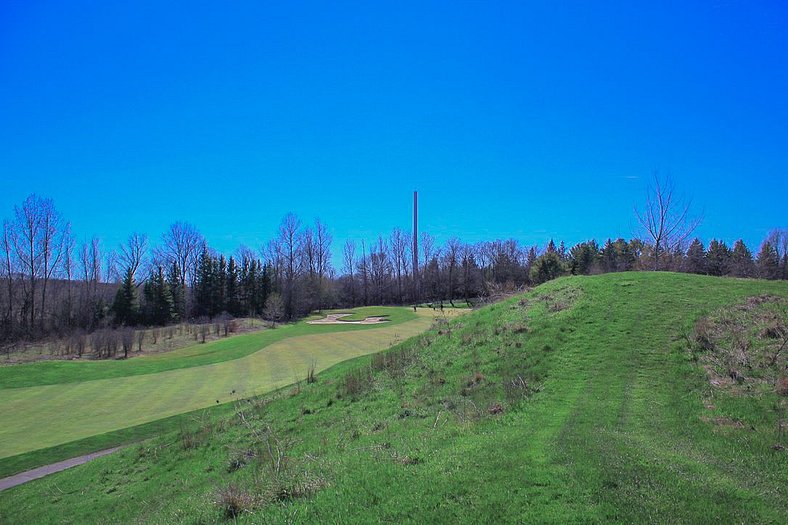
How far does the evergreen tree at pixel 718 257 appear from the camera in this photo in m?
62.5

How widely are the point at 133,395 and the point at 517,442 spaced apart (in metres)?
22.1

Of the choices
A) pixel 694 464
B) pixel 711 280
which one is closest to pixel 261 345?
pixel 711 280

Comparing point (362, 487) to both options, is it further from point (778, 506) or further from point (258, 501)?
point (778, 506)

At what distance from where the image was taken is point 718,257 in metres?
72.9

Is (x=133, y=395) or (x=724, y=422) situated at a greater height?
(x=724, y=422)

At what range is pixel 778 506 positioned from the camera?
181 inches

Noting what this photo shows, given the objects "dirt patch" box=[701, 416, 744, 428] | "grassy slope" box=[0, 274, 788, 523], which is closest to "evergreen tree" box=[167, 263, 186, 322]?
"grassy slope" box=[0, 274, 788, 523]

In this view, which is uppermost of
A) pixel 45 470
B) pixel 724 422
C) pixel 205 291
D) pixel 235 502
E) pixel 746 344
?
pixel 205 291

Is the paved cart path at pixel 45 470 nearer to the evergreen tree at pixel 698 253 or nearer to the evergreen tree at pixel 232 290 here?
the evergreen tree at pixel 232 290

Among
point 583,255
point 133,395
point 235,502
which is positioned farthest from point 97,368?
point 583,255

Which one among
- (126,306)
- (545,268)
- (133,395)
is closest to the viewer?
(133,395)

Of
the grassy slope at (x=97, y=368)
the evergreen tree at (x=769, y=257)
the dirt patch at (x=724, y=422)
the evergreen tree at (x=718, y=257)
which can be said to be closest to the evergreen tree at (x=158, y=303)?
the grassy slope at (x=97, y=368)

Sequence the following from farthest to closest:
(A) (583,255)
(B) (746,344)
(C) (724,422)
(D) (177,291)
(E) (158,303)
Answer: (A) (583,255), (D) (177,291), (E) (158,303), (B) (746,344), (C) (724,422)

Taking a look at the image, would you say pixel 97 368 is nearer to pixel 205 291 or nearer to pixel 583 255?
pixel 205 291
